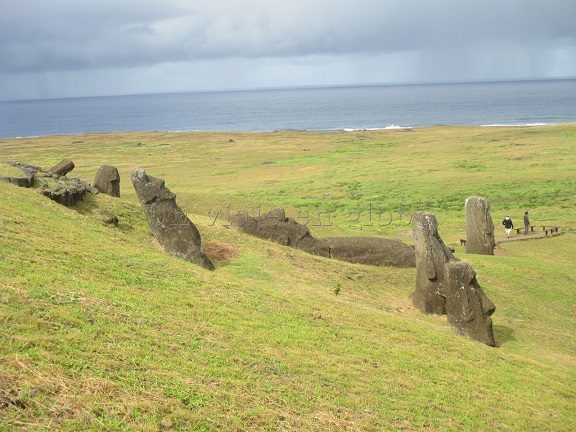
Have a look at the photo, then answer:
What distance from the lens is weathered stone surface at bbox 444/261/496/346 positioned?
19219 millimetres

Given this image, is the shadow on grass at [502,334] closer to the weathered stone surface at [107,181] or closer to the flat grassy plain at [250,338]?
the flat grassy plain at [250,338]

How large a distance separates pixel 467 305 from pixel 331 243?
9082 millimetres

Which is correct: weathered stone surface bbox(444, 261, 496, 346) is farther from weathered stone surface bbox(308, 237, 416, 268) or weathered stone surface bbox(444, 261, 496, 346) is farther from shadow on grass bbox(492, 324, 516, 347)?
weathered stone surface bbox(308, 237, 416, 268)

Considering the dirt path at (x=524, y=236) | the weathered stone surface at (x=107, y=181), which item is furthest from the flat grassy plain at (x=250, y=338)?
Answer: the weathered stone surface at (x=107, y=181)

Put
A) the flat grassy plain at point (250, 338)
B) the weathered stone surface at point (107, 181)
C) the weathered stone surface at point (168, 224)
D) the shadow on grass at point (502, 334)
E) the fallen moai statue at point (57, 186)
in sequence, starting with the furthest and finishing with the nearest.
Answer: the weathered stone surface at point (107, 181)
the fallen moai statue at point (57, 186)
the weathered stone surface at point (168, 224)
the shadow on grass at point (502, 334)
the flat grassy plain at point (250, 338)

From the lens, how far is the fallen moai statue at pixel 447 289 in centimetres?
1933

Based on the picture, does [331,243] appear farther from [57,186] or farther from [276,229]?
[57,186]

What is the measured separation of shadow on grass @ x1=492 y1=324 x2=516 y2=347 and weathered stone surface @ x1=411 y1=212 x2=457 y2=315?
6.27 feet

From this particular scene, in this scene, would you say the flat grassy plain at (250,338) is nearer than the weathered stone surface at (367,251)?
Yes

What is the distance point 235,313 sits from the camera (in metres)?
14.6

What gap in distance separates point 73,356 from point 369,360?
6751 mm

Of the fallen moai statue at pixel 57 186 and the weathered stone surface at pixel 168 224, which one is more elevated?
the fallen moai statue at pixel 57 186

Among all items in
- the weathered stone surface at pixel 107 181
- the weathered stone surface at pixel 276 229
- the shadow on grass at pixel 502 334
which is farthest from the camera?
the weathered stone surface at pixel 107 181

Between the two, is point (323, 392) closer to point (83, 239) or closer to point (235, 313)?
point (235, 313)
